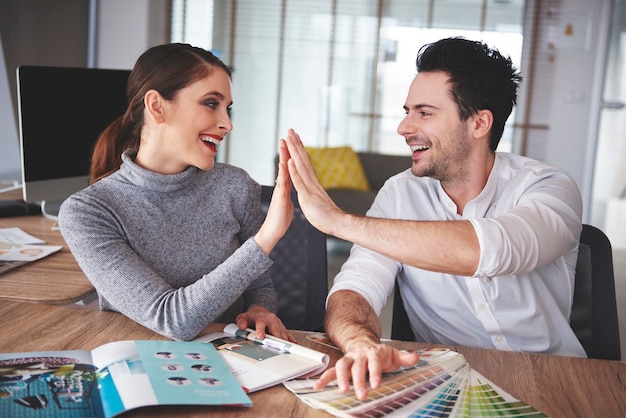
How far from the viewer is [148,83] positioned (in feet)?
5.59

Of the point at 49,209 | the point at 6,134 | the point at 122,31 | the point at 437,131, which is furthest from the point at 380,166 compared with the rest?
the point at 437,131

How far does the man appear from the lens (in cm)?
142

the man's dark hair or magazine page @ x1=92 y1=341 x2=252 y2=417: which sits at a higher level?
the man's dark hair

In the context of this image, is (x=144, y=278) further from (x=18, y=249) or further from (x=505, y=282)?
(x=505, y=282)

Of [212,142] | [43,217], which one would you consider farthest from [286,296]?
[43,217]

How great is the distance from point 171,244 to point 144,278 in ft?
0.63

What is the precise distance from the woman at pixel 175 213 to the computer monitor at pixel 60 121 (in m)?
0.57

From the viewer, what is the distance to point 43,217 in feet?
8.23

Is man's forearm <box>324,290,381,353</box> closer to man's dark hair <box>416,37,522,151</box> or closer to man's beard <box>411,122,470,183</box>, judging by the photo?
man's beard <box>411,122,470,183</box>

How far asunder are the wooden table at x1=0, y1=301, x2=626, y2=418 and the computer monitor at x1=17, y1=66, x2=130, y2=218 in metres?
0.85

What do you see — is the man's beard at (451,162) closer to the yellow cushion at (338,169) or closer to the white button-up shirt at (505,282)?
the white button-up shirt at (505,282)

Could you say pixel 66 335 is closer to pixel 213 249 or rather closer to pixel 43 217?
pixel 213 249

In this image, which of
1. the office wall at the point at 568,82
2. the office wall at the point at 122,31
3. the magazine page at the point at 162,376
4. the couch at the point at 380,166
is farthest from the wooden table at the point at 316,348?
the office wall at the point at 568,82

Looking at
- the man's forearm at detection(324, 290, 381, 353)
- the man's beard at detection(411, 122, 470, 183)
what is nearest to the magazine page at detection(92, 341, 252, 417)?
the man's forearm at detection(324, 290, 381, 353)
